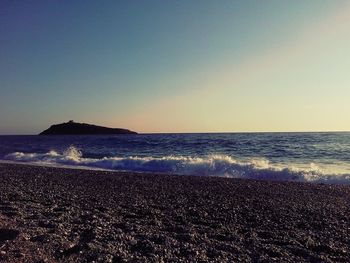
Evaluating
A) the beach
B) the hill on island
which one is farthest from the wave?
the hill on island

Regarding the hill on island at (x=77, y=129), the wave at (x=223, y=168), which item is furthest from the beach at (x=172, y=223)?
the hill on island at (x=77, y=129)

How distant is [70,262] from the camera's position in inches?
236

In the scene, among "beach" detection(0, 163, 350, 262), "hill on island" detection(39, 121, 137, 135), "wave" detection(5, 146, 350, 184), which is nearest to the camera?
"beach" detection(0, 163, 350, 262)

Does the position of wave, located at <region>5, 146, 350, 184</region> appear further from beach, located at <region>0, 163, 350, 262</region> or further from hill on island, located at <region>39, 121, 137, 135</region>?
hill on island, located at <region>39, 121, 137, 135</region>

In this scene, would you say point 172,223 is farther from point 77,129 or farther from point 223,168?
point 77,129

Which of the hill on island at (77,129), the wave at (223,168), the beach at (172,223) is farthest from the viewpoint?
the hill on island at (77,129)

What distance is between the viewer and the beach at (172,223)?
21.3ft

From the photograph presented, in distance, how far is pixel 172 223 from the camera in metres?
8.57

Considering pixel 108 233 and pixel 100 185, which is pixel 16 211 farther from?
pixel 100 185

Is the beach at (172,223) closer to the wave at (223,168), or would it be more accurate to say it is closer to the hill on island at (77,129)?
the wave at (223,168)

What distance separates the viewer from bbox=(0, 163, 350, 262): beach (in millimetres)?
6488

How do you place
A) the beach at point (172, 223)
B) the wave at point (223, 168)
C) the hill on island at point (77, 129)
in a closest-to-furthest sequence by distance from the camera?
1. the beach at point (172, 223)
2. the wave at point (223, 168)
3. the hill on island at point (77, 129)

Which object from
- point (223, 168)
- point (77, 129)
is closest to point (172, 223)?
point (223, 168)

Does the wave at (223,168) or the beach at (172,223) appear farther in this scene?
the wave at (223,168)
